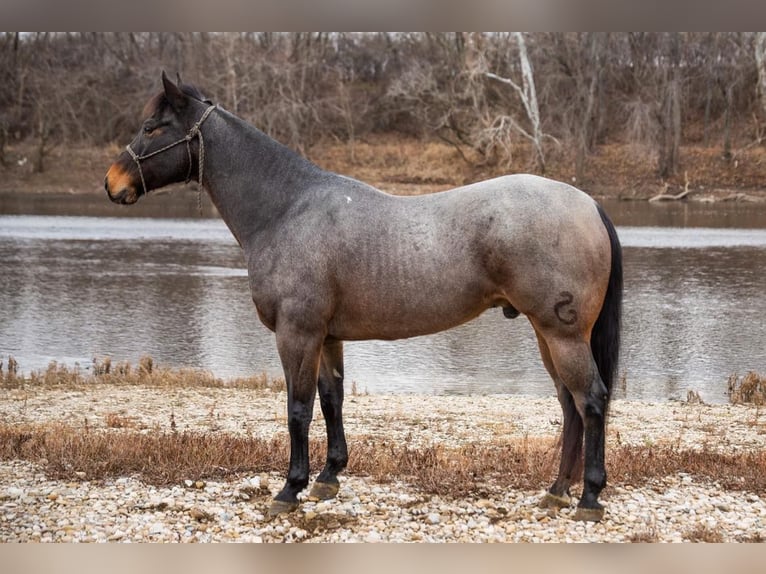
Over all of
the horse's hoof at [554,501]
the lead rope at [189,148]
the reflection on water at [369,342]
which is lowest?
the reflection on water at [369,342]

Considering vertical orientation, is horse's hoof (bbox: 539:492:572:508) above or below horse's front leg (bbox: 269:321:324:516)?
below

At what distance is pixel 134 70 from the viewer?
32.1 metres

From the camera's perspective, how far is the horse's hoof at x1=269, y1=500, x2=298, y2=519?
5180mm

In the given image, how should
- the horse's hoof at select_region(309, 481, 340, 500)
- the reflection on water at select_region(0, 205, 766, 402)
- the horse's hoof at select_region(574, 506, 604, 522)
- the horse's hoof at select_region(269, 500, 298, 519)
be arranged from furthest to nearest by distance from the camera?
the reflection on water at select_region(0, 205, 766, 402)
the horse's hoof at select_region(309, 481, 340, 500)
the horse's hoof at select_region(269, 500, 298, 519)
the horse's hoof at select_region(574, 506, 604, 522)

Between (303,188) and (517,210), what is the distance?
133 centimetres

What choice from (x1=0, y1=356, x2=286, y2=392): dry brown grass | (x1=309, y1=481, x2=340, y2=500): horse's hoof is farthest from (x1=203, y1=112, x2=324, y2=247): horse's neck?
(x1=0, y1=356, x2=286, y2=392): dry brown grass

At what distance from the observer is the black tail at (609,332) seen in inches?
204

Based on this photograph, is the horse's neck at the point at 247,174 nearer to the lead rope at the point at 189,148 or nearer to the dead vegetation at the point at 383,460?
the lead rope at the point at 189,148

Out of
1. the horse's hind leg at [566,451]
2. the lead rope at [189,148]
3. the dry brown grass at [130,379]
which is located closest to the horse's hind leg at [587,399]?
the horse's hind leg at [566,451]

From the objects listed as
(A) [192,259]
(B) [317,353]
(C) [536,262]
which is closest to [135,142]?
(B) [317,353]

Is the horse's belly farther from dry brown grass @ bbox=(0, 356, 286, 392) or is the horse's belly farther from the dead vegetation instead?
dry brown grass @ bbox=(0, 356, 286, 392)

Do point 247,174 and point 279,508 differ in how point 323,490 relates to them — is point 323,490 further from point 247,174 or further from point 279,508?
point 247,174

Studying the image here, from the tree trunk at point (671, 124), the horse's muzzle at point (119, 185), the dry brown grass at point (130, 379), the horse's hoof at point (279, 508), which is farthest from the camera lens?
the tree trunk at point (671, 124)

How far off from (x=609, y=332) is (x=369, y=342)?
9.32 m
